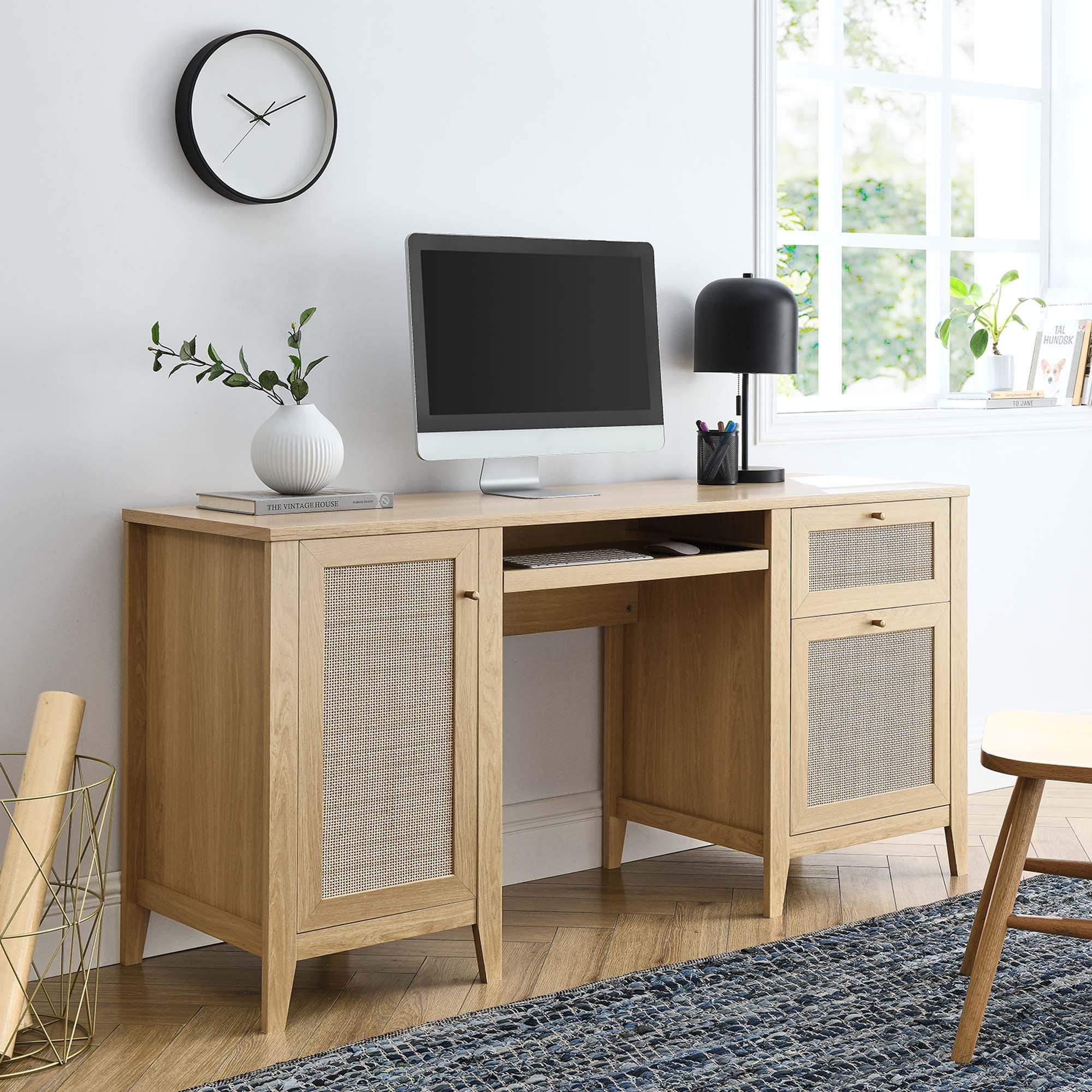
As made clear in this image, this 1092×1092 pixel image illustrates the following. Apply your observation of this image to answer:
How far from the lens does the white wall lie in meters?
2.51

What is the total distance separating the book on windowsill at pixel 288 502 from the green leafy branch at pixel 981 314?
217cm

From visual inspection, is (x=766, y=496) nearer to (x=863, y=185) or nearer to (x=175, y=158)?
(x=175, y=158)

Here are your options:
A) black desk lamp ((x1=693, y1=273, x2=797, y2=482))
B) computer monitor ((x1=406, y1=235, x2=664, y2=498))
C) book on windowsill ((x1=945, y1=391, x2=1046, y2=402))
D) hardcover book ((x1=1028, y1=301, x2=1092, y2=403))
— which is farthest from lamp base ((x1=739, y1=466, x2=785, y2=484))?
hardcover book ((x1=1028, y1=301, x2=1092, y2=403))

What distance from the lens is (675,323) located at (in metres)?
3.31

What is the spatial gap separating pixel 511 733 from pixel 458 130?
4.22 ft

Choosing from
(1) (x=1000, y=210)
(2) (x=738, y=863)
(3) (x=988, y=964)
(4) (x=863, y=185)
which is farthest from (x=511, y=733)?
(1) (x=1000, y=210)

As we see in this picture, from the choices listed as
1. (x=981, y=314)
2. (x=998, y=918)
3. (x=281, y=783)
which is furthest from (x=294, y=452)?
(x=981, y=314)

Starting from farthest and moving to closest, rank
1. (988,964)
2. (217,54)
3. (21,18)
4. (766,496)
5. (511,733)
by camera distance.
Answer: (511,733)
(766,496)
(217,54)
(21,18)
(988,964)

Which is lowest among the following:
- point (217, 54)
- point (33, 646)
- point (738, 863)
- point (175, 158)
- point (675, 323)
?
point (738, 863)

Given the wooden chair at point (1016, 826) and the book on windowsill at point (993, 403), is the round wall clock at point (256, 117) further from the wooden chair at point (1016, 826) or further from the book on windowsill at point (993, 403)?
the book on windowsill at point (993, 403)

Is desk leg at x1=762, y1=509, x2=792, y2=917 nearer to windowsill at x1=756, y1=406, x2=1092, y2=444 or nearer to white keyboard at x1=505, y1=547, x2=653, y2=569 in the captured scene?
white keyboard at x1=505, y1=547, x2=653, y2=569

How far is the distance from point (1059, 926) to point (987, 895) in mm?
145

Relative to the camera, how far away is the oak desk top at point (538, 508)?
228cm

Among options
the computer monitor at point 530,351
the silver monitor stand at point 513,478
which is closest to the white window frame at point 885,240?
the computer monitor at point 530,351
